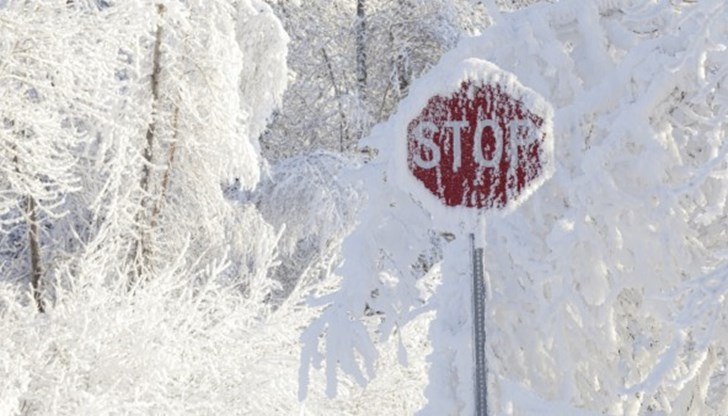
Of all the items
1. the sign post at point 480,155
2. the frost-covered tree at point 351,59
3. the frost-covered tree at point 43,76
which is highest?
the frost-covered tree at point 351,59

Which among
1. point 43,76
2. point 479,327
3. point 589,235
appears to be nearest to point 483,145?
point 479,327

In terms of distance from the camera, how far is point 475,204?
11.3 feet

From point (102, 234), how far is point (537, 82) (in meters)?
4.83

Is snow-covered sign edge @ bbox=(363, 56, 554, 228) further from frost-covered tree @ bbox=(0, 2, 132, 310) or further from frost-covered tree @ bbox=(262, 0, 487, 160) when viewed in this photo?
frost-covered tree @ bbox=(262, 0, 487, 160)

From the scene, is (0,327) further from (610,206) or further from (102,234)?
(610,206)

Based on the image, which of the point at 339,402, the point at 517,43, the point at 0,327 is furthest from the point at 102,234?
the point at 517,43

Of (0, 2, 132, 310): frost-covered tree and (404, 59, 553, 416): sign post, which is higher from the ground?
(0, 2, 132, 310): frost-covered tree

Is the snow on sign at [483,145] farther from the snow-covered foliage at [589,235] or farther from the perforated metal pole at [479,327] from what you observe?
the snow-covered foliage at [589,235]

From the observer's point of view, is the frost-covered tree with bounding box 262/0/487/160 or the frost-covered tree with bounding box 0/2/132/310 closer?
the frost-covered tree with bounding box 0/2/132/310

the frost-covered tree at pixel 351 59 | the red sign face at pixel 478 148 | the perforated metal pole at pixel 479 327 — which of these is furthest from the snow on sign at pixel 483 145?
the frost-covered tree at pixel 351 59

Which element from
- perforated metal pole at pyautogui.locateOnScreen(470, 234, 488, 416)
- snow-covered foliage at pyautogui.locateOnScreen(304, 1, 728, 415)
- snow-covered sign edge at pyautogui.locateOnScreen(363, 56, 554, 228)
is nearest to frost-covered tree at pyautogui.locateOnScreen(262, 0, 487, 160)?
snow-covered foliage at pyautogui.locateOnScreen(304, 1, 728, 415)

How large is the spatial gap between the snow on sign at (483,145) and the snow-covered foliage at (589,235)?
445 millimetres

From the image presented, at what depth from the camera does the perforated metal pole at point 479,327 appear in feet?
11.0

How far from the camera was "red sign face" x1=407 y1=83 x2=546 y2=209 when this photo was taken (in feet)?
11.0
